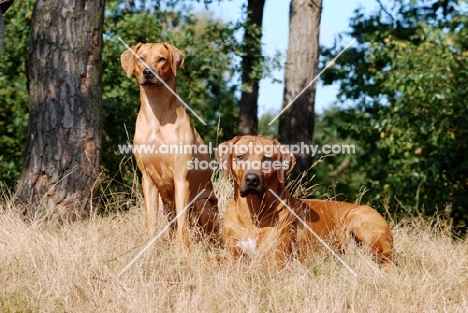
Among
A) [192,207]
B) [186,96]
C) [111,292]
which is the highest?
[186,96]

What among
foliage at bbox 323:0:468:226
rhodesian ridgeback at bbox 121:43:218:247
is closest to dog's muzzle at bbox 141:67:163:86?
rhodesian ridgeback at bbox 121:43:218:247

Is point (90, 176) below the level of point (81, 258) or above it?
above

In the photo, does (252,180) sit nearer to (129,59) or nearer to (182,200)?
(182,200)

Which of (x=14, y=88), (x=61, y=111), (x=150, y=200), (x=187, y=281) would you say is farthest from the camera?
(x=14, y=88)

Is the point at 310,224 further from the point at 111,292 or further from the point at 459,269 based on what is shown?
the point at 111,292

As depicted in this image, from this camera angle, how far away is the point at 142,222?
6398 mm

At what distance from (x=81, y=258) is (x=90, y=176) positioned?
198 centimetres

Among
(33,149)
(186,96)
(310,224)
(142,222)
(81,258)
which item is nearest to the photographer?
(81,258)

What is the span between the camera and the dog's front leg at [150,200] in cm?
591

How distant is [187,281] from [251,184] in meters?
0.87

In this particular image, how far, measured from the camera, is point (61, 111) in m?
6.80

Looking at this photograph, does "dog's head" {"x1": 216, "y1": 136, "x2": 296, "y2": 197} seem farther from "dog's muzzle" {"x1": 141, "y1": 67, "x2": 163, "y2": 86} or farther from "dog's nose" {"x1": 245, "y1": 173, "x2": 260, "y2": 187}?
"dog's muzzle" {"x1": 141, "y1": 67, "x2": 163, "y2": 86}

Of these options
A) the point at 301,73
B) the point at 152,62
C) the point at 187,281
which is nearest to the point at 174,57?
the point at 152,62

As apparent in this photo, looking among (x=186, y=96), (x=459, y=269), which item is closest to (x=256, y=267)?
(x=459, y=269)
